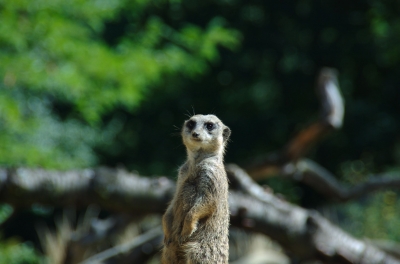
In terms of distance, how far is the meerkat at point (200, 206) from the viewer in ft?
8.62

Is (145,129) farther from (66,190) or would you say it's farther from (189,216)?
(189,216)

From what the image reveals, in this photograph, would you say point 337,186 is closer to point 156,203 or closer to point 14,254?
point 156,203

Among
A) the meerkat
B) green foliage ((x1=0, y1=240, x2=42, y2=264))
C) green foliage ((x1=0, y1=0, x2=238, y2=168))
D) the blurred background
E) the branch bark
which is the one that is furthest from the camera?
the blurred background

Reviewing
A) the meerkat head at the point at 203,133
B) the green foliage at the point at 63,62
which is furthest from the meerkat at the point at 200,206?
the green foliage at the point at 63,62

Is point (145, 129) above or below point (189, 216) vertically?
above

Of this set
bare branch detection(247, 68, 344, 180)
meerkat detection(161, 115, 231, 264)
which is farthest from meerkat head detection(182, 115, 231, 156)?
bare branch detection(247, 68, 344, 180)

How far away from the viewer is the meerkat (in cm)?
263

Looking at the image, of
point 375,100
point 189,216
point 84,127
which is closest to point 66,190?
point 189,216

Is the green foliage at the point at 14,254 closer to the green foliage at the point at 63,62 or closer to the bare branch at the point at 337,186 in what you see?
the green foliage at the point at 63,62

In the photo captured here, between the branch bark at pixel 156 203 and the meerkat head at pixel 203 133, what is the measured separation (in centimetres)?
191

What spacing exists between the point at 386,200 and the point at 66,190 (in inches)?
260

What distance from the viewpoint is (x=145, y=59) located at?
7316mm

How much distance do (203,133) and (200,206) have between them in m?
0.38

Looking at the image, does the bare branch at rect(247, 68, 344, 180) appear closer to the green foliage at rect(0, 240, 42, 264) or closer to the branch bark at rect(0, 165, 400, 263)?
the branch bark at rect(0, 165, 400, 263)
